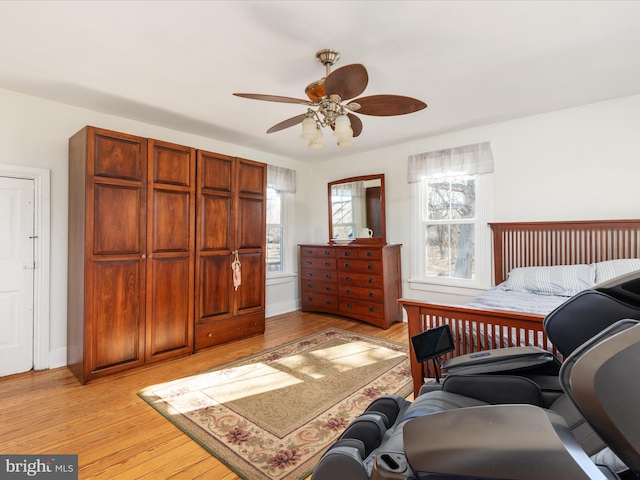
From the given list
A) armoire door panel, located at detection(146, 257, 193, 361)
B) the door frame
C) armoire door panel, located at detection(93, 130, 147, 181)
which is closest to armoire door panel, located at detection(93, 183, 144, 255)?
armoire door panel, located at detection(93, 130, 147, 181)

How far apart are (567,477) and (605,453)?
368 millimetres

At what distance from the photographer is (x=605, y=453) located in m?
0.72

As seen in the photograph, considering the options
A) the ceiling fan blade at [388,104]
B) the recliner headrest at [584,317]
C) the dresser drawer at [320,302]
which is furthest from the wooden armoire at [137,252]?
the recliner headrest at [584,317]

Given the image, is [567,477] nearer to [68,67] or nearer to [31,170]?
[68,67]

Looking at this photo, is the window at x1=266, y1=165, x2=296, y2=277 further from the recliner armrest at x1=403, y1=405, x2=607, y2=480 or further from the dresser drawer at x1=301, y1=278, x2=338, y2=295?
the recliner armrest at x1=403, y1=405, x2=607, y2=480

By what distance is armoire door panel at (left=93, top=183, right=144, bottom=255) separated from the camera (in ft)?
8.90

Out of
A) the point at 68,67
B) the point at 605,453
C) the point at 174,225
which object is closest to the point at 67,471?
the point at 174,225

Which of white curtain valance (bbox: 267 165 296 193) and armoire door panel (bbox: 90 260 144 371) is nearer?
armoire door panel (bbox: 90 260 144 371)

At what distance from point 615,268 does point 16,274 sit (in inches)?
202

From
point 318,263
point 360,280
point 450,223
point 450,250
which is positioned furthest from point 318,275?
point 450,223

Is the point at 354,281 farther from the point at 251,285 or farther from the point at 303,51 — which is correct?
the point at 303,51

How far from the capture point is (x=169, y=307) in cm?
314

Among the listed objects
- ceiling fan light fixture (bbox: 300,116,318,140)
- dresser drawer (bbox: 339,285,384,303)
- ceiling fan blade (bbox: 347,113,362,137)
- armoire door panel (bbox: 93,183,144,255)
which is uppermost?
ceiling fan blade (bbox: 347,113,362,137)

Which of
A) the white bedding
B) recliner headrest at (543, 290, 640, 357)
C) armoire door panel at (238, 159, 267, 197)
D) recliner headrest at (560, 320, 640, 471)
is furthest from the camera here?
armoire door panel at (238, 159, 267, 197)
